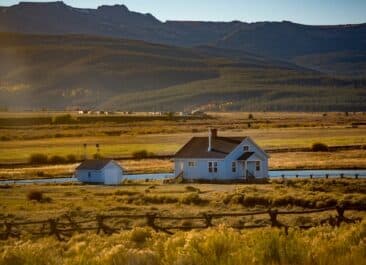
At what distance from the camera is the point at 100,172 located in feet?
201

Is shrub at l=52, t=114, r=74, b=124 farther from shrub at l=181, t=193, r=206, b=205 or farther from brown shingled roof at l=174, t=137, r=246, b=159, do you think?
shrub at l=181, t=193, r=206, b=205

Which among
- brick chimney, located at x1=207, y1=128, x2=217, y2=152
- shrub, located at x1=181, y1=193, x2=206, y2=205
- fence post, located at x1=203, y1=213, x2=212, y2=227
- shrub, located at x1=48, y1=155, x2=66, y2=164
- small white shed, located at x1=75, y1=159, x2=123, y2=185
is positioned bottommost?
shrub, located at x1=48, y1=155, x2=66, y2=164

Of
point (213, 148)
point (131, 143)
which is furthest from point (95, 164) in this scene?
point (131, 143)

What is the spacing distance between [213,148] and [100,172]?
873 centimetres

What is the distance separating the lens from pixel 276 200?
136 ft

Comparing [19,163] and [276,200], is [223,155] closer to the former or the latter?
[276,200]

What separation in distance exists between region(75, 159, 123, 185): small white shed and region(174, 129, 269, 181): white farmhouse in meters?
4.90

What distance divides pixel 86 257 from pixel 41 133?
127878 millimetres

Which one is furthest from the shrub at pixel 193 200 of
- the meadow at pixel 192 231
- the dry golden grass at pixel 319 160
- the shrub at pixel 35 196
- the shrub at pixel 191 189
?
the dry golden grass at pixel 319 160

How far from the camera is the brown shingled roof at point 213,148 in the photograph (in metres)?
61.9

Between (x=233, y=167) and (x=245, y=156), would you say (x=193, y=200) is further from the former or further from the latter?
(x=245, y=156)

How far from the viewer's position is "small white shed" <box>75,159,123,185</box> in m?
60.8

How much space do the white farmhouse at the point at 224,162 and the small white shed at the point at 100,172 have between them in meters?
4.90

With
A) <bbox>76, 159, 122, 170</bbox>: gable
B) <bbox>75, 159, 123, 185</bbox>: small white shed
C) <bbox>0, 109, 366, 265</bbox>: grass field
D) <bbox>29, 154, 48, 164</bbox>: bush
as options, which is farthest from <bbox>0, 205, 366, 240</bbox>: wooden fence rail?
<bbox>29, 154, 48, 164</bbox>: bush
